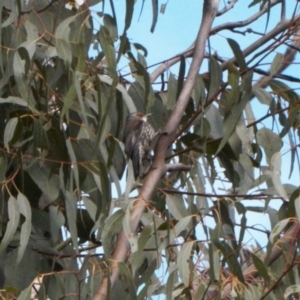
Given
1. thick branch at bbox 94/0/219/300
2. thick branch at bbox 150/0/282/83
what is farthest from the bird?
thick branch at bbox 94/0/219/300

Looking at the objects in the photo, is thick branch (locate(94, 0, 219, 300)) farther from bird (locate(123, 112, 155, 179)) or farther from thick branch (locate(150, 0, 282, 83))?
bird (locate(123, 112, 155, 179))

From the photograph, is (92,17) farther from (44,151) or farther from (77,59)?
(44,151)

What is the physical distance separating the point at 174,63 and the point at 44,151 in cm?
50

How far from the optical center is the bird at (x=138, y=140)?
7.16 ft

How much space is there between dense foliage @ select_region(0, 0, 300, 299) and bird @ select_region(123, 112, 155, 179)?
0.16 meters

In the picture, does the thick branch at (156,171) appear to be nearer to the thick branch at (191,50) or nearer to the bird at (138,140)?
the thick branch at (191,50)

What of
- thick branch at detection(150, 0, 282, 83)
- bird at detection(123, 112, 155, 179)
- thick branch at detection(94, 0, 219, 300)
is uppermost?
thick branch at detection(150, 0, 282, 83)

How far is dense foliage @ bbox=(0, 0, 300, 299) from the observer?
163 cm

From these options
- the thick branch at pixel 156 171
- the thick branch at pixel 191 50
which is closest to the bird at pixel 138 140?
the thick branch at pixel 191 50

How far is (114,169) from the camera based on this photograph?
1.76 metres

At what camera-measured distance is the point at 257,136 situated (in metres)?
1.85

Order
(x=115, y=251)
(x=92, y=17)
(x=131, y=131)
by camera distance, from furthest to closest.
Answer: (x=131, y=131) → (x=92, y=17) → (x=115, y=251)

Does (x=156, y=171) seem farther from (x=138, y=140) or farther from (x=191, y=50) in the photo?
(x=138, y=140)

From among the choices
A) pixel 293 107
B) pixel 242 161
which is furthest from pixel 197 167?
pixel 293 107
